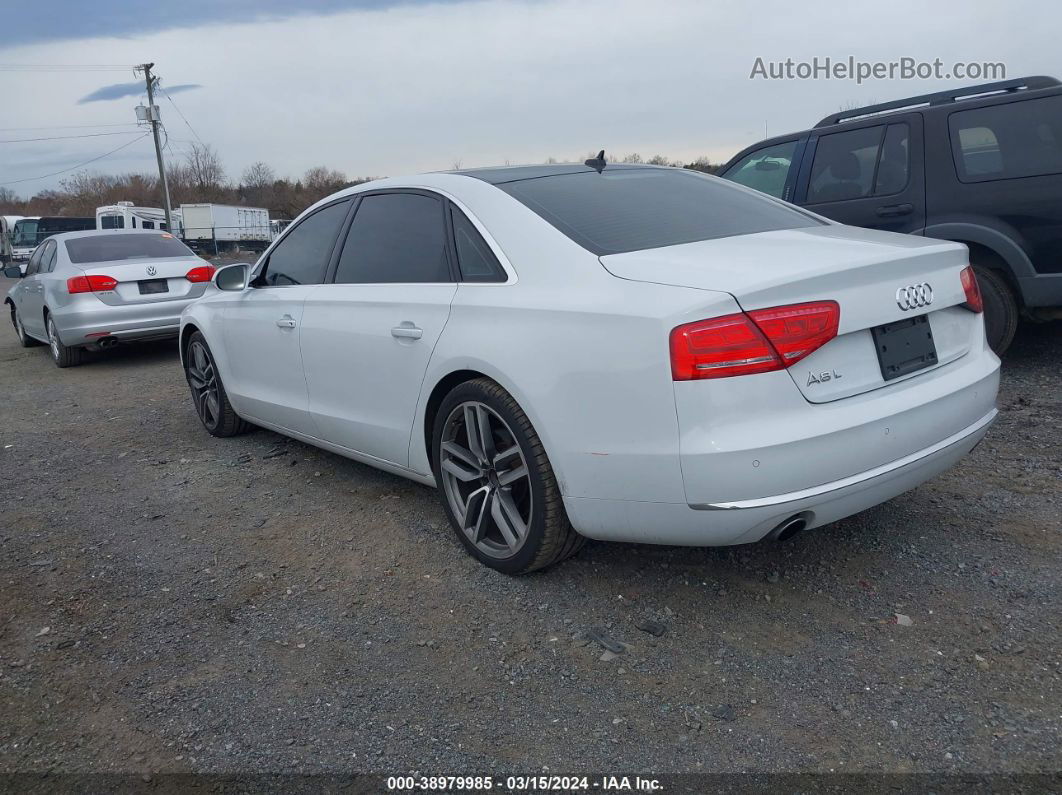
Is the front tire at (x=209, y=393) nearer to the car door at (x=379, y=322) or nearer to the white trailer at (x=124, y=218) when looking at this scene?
the car door at (x=379, y=322)

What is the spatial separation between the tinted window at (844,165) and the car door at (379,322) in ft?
12.8

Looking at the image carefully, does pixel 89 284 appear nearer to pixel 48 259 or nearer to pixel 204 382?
pixel 48 259

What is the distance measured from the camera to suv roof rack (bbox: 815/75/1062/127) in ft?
18.8

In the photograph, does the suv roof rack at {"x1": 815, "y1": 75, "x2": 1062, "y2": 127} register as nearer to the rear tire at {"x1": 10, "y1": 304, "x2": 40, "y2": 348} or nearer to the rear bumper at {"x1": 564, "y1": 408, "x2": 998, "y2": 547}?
the rear bumper at {"x1": 564, "y1": 408, "x2": 998, "y2": 547}

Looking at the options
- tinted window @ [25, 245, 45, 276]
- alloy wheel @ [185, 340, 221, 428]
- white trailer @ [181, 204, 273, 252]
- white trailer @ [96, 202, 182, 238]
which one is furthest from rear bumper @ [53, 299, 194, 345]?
white trailer @ [181, 204, 273, 252]

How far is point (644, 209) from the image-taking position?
3.46m

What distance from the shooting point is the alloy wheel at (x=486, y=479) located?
3.23 m

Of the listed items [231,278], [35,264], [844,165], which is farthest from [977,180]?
[35,264]

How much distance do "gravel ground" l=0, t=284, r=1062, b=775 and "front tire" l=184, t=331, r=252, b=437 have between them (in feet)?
3.76

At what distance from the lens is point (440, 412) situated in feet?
11.3

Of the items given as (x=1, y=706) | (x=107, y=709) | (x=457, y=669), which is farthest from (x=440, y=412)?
(x=1, y=706)

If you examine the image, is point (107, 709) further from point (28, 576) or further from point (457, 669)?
point (28, 576)

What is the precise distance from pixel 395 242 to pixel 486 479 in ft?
4.14

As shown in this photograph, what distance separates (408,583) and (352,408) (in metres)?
0.97
